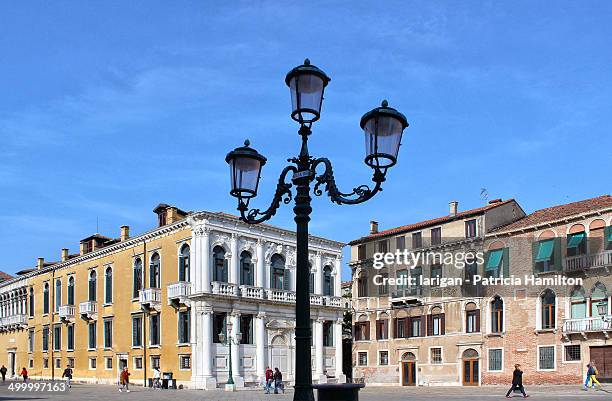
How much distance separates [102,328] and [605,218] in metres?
30.5

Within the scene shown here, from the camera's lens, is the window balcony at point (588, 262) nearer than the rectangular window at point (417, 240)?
Yes

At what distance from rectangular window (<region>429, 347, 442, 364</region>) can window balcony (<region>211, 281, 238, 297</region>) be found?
13286 mm

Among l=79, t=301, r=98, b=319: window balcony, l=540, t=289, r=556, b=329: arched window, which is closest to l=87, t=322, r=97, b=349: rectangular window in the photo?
l=79, t=301, r=98, b=319: window balcony

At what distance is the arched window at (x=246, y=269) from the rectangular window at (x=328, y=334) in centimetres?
779

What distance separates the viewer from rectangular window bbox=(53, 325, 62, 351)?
173 feet

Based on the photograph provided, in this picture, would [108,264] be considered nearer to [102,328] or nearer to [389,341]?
[102,328]

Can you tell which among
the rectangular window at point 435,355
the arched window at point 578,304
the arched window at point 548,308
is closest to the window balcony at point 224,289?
the rectangular window at point 435,355

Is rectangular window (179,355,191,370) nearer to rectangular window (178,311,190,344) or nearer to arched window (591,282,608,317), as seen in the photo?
rectangular window (178,311,190,344)

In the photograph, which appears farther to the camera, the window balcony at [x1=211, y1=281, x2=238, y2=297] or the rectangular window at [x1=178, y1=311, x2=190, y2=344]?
the rectangular window at [x1=178, y1=311, x2=190, y2=344]

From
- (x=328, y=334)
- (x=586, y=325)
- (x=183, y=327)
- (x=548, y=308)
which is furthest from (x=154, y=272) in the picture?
(x=586, y=325)

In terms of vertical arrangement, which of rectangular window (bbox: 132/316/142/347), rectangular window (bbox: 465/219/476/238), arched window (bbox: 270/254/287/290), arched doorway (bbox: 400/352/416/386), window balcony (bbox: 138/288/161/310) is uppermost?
rectangular window (bbox: 465/219/476/238)

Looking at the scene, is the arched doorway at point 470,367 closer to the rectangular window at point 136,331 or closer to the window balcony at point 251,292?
the window balcony at point 251,292

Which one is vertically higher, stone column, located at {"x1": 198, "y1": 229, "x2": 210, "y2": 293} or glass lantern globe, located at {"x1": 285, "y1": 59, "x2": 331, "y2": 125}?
glass lantern globe, located at {"x1": 285, "y1": 59, "x2": 331, "y2": 125}

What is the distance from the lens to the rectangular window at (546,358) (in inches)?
1558
